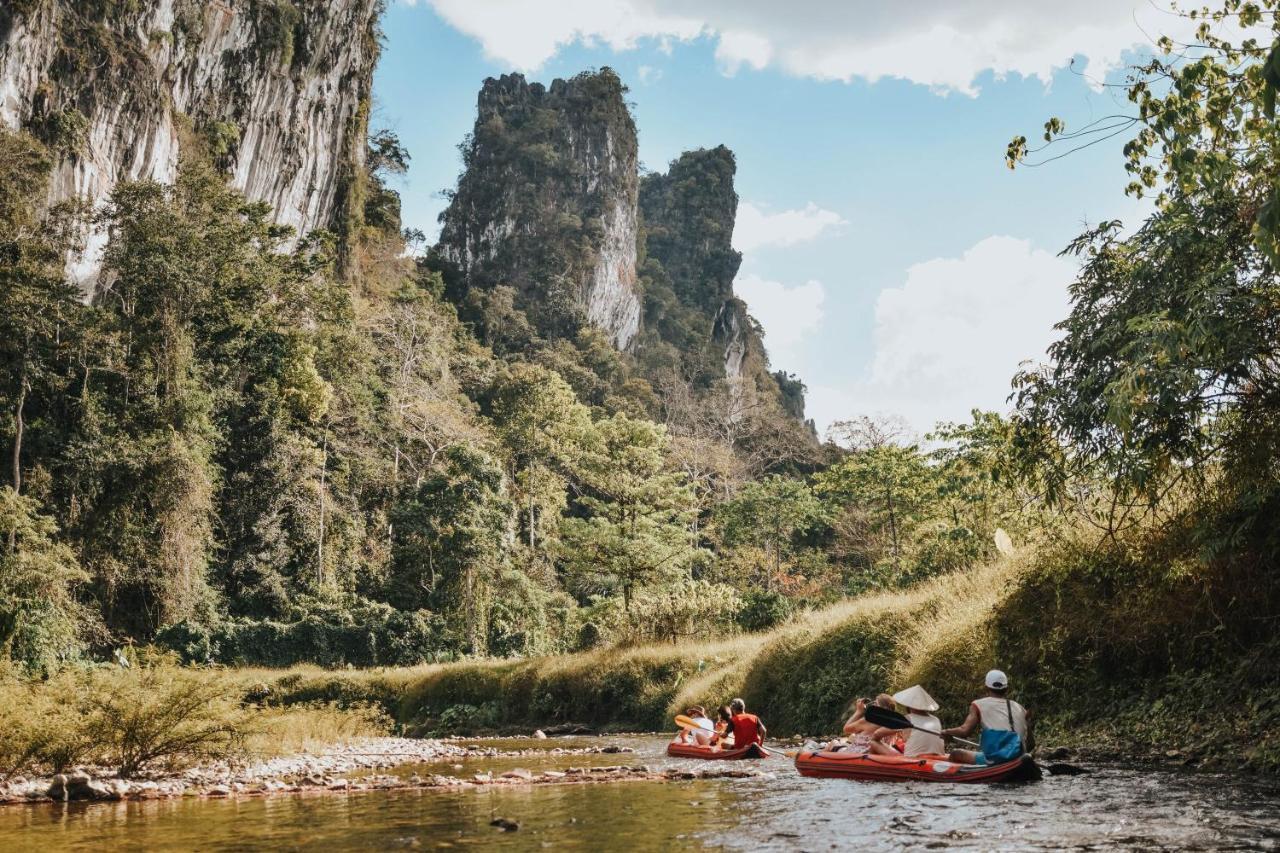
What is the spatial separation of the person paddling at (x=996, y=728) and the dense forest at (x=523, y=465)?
79.0 inches

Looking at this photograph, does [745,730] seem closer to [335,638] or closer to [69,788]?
[69,788]

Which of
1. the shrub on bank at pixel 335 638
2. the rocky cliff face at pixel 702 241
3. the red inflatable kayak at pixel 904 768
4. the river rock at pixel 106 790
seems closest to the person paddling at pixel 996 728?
the red inflatable kayak at pixel 904 768

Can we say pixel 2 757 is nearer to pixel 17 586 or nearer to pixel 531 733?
pixel 531 733

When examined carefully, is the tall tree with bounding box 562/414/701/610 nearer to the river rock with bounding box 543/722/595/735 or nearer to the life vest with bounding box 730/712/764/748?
the river rock with bounding box 543/722/595/735

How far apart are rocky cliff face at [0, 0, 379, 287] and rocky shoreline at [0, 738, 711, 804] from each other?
24.8 m

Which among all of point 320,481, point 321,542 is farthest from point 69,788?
point 320,481

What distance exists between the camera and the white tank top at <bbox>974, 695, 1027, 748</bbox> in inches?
360

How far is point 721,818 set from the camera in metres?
7.69

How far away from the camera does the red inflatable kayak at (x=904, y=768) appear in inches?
336

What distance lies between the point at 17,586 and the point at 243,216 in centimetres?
1999

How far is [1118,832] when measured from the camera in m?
6.24

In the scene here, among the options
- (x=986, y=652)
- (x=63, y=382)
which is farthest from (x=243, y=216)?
(x=986, y=652)

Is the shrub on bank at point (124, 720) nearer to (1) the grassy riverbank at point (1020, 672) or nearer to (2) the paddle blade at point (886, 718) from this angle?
(1) the grassy riverbank at point (1020, 672)

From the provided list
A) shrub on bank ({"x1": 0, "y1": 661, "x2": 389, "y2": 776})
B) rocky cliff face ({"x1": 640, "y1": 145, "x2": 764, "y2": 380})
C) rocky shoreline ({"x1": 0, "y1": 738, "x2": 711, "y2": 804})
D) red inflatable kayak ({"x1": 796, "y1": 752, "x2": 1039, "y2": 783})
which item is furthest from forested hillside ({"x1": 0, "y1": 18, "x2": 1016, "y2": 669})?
rocky cliff face ({"x1": 640, "y1": 145, "x2": 764, "y2": 380})
